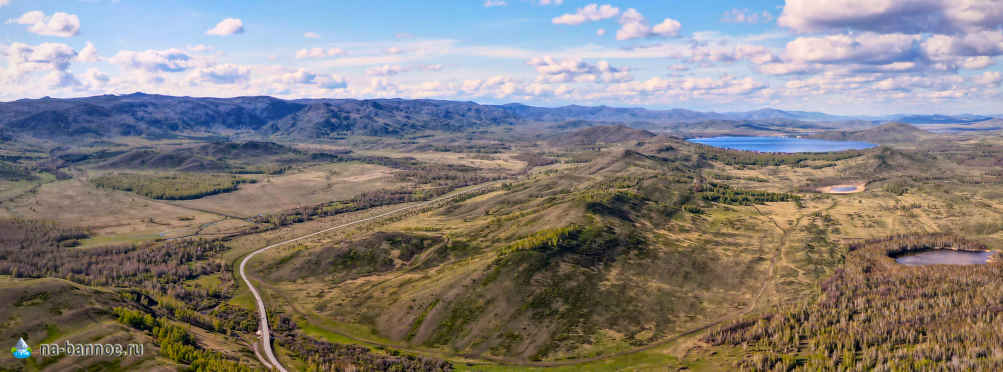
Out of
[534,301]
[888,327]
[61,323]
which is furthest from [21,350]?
[888,327]

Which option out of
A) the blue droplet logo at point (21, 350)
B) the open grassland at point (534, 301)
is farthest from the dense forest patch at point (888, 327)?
the blue droplet logo at point (21, 350)

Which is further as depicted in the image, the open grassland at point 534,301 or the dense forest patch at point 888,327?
the open grassland at point 534,301

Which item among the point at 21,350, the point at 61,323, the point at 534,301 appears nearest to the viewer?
the point at 21,350

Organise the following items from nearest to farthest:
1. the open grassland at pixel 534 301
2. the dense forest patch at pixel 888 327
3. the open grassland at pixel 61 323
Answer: the open grassland at pixel 61 323, the dense forest patch at pixel 888 327, the open grassland at pixel 534 301

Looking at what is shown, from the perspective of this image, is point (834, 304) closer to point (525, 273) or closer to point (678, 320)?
point (678, 320)

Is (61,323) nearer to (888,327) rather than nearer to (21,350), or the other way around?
(21,350)

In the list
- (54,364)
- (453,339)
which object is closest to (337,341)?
(453,339)

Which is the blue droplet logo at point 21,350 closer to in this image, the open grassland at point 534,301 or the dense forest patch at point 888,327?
the open grassland at point 534,301

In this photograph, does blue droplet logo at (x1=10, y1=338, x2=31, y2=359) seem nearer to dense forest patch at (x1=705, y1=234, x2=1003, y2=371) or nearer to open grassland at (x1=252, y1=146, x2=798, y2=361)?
open grassland at (x1=252, y1=146, x2=798, y2=361)

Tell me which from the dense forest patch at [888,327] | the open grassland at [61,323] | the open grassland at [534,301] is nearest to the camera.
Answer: the open grassland at [61,323]
